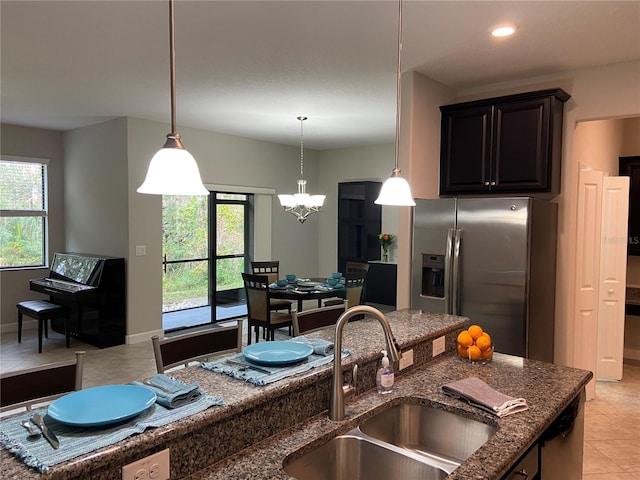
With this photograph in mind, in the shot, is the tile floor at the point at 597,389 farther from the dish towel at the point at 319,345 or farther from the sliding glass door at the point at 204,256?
the dish towel at the point at 319,345

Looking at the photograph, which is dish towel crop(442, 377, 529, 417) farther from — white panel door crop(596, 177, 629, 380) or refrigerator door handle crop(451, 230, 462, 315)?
white panel door crop(596, 177, 629, 380)

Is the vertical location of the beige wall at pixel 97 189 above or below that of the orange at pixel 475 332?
above

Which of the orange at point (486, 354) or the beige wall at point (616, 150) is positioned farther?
the beige wall at point (616, 150)

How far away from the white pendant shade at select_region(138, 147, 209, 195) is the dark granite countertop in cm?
84

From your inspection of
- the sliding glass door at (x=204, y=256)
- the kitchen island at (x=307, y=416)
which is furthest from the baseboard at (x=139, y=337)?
the kitchen island at (x=307, y=416)

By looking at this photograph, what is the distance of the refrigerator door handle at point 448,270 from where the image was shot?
347cm

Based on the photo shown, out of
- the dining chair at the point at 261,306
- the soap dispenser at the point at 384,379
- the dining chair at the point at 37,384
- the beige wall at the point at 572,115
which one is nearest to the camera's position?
the dining chair at the point at 37,384

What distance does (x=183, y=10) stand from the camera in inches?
104

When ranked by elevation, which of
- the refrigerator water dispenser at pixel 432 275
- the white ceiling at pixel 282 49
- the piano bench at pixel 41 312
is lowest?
the piano bench at pixel 41 312

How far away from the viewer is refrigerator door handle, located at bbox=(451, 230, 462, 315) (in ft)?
11.3

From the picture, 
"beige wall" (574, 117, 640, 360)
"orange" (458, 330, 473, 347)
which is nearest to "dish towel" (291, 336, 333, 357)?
"orange" (458, 330, 473, 347)

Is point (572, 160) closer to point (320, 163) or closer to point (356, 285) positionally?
point (356, 285)

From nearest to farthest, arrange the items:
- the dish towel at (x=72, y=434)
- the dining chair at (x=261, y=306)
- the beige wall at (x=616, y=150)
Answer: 1. the dish towel at (x=72, y=434)
2. the beige wall at (x=616, y=150)
3. the dining chair at (x=261, y=306)

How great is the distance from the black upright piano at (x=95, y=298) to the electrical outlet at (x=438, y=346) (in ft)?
14.4
